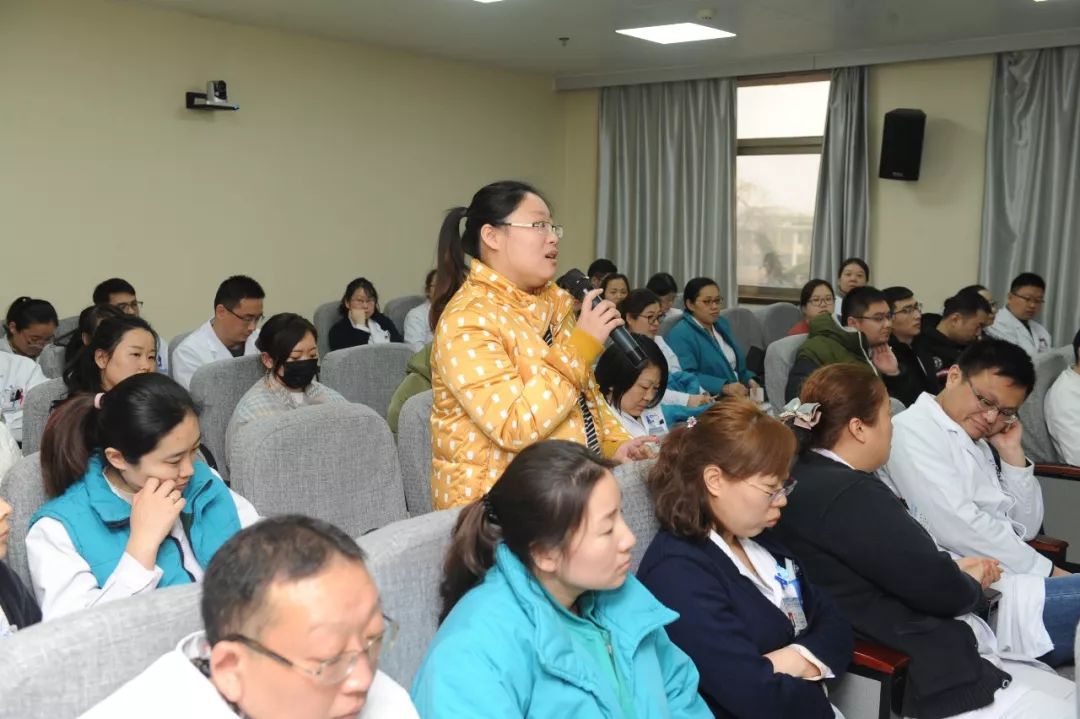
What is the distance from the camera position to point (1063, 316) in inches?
291

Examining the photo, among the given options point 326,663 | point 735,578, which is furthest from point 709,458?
point 326,663

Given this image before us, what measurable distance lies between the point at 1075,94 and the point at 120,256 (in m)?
6.69

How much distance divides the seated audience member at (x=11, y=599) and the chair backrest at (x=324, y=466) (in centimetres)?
82

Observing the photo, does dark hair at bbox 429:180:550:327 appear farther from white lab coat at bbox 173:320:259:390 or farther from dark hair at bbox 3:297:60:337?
dark hair at bbox 3:297:60:337

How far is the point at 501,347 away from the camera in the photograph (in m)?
2.01

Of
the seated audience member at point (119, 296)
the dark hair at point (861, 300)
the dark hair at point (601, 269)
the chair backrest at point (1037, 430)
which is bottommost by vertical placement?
the chair backrest at point (1037, 430)

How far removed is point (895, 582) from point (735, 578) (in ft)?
1.41

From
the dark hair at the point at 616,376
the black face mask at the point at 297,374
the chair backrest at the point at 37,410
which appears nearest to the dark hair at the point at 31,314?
the chair backrest at the point at 37,410

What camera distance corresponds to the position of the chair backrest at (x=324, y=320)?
6.92 meters

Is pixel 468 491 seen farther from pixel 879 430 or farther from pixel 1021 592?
pixel 1021 592

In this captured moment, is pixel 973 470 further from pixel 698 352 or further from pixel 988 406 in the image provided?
pixel 698 352

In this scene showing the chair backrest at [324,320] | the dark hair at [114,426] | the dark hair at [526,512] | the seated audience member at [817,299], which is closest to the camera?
the dark hair at [526,512]

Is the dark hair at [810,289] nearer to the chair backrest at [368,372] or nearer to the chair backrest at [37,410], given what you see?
the chair backrest at [368,372]

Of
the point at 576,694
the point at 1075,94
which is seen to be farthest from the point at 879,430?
the point at 1075,94
